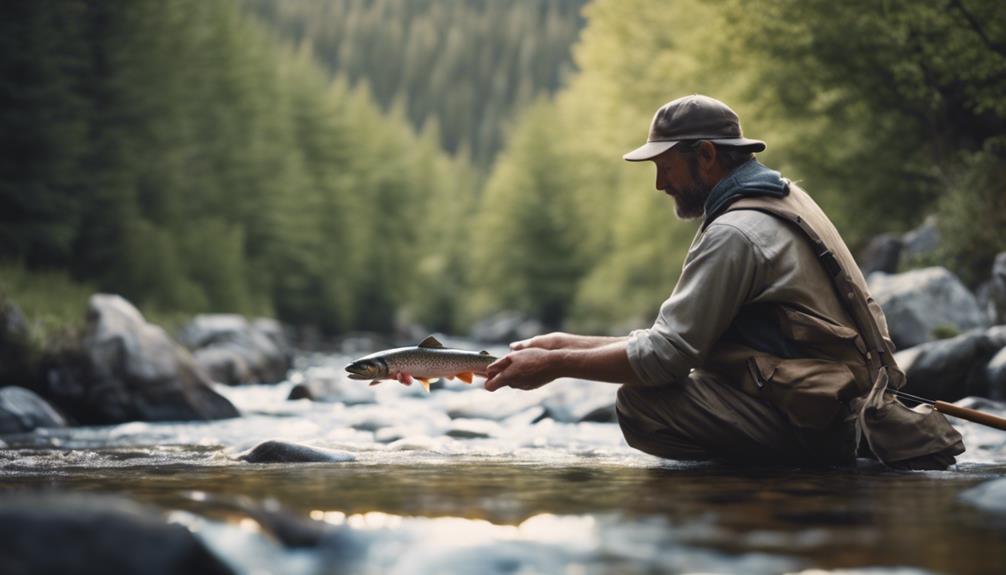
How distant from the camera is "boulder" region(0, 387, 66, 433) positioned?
24.9 ft

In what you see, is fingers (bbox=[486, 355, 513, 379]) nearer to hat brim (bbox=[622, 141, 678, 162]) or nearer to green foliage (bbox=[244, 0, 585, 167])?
hat brim (bbox=[622, 141, 678, 162])

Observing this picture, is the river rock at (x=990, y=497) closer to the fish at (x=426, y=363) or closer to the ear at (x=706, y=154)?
the ear at (x=706, y=154)

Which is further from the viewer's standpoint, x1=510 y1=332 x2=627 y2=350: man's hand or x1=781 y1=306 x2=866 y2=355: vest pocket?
x1=510 y1=332 x2=627 y2=350: man's hand

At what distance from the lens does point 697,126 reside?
440 centimetres

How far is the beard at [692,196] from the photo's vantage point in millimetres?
4504

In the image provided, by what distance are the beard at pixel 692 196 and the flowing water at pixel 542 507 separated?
43.2 inches

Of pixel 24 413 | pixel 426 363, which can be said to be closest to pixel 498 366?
pixel 426 363

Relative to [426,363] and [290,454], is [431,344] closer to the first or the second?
[426,363]

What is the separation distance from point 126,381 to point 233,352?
5.58 metres

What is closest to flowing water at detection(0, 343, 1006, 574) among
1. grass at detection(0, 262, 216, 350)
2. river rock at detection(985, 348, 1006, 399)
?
river rock at detection(985, 348, 1006, 399)

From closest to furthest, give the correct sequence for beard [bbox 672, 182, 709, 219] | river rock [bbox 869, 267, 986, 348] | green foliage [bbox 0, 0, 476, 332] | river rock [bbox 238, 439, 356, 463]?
1. beard [bbox 672, 182, 709, 219]
2. river rock [bbox 238, 439, 356, 463]
3. river rock [bbox 869, 267, 986, 348]
4. green foliage [bbox 0, 0, 476, 332]

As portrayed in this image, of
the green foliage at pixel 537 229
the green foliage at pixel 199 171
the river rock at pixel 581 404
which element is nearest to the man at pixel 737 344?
the river rock at pixel 581 404

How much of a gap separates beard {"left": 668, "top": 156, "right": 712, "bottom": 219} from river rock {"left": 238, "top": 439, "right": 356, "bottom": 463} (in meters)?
1.93

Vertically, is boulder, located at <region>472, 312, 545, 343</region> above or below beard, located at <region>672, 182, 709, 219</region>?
above
